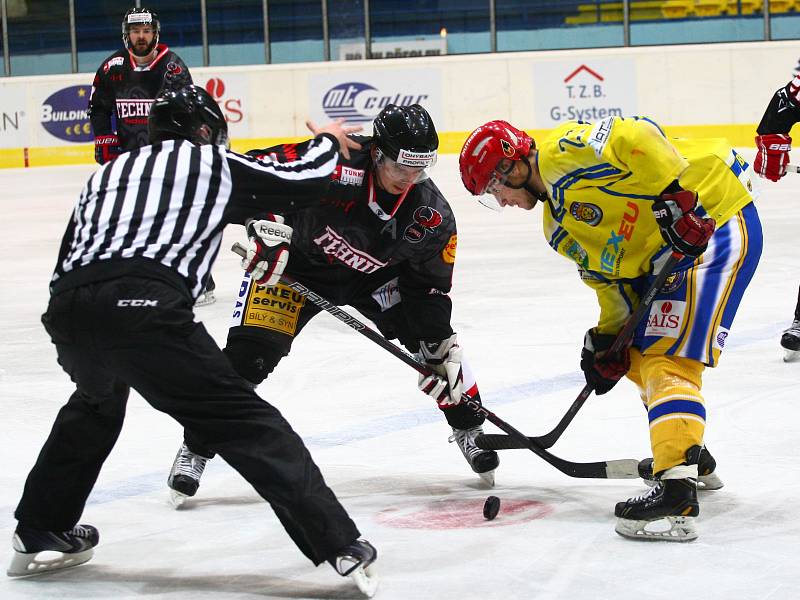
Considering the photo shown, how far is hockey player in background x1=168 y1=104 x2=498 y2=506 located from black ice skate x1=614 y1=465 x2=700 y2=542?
2.12 ft

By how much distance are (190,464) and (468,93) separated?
1155 centimetres

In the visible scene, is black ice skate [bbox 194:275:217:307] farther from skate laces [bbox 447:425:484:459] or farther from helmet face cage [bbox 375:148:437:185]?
helmet face cage [bbox 375:148:437:185]

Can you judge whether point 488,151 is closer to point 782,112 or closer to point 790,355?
point 790,355

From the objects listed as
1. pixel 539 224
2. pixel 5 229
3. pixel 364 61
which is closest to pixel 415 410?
pixel 539 224

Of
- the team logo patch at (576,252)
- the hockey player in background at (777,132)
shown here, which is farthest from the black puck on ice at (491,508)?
the hockey player in background at (777,132)

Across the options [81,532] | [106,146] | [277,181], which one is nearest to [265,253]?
[277,181]

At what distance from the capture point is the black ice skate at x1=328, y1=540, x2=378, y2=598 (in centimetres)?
255

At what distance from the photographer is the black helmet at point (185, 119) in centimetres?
270

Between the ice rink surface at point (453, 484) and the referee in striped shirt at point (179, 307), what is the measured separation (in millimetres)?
290

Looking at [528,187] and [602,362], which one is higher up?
[528,187]

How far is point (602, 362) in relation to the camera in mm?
3227

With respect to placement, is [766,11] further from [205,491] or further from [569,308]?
[205,491]

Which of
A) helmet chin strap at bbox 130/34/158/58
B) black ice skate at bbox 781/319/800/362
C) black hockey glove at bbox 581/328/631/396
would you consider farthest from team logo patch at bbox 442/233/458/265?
helmet chin strap at bbox 130/34/158/58

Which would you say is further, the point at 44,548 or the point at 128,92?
the point at 128,92
